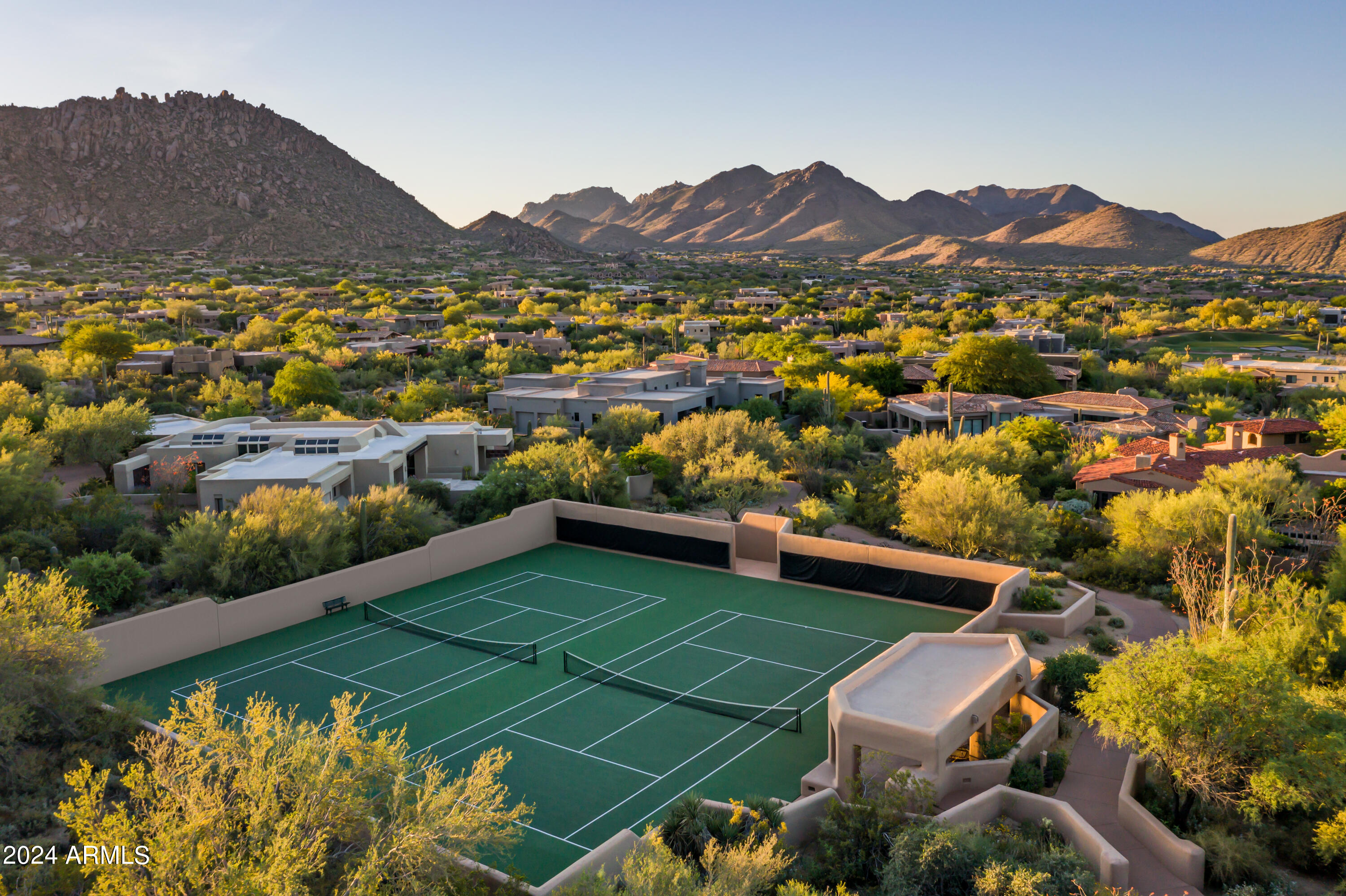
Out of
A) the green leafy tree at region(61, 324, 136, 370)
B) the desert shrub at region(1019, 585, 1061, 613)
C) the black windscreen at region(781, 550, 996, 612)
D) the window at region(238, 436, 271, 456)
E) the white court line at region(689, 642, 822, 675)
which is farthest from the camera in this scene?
the green leafy tree at region(61, 324, 136, 370)

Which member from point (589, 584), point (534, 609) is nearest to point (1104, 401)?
point (589, 584)

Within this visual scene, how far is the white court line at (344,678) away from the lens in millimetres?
23859

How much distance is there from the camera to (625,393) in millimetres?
55781

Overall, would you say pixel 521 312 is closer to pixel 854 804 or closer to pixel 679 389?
pixel 679 389

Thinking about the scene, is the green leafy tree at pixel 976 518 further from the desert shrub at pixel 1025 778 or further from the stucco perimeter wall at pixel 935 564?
the desert shrub at pixel 1025 778

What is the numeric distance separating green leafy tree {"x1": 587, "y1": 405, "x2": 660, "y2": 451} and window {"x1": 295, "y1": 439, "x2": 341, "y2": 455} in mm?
13777

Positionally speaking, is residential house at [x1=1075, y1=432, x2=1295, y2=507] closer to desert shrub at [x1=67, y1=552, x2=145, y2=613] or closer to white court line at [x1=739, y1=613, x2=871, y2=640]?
white court line at [x1=739, y1=613, x2=871, y2=640]

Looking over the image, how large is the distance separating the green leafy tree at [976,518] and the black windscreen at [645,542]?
665cm

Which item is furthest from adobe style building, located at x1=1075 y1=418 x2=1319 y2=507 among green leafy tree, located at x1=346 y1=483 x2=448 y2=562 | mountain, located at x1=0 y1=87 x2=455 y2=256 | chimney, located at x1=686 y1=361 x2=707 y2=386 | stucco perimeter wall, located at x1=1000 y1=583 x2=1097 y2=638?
mountain, located at x1=0 y1=87 x2=455 y2=256

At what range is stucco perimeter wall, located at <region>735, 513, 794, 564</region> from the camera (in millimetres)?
33312

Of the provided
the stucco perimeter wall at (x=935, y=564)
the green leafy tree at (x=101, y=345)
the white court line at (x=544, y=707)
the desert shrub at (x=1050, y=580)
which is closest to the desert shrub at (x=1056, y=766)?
the stucco perimeter wall at (x=935, y=564)

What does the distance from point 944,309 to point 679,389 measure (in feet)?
220

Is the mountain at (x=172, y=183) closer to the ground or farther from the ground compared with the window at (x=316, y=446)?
farther from the ground

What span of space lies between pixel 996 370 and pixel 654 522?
41048 millimetres
